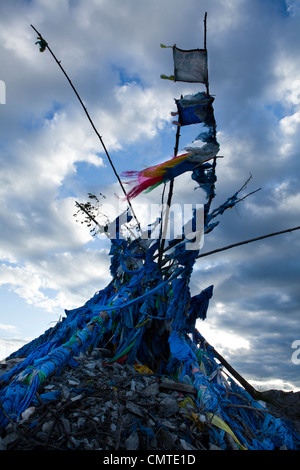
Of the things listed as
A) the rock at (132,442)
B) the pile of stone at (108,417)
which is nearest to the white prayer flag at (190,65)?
the pile of stone at (108,417)

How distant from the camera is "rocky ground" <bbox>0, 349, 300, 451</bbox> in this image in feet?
14.0

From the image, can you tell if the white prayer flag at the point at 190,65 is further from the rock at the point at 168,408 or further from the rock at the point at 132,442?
the rock at the point at 132,442

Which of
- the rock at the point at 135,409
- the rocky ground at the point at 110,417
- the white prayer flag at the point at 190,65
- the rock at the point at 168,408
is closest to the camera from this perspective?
the rocky ground at the point at 110,417

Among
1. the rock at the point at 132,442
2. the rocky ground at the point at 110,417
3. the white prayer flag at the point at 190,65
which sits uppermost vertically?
the white prayer flag at the point at 190,65

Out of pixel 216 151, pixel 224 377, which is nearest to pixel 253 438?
pixel 224 377

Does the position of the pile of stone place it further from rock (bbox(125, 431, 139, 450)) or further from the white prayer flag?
the white prayer flag

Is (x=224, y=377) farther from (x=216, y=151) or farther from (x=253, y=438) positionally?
(x=216, y=151)

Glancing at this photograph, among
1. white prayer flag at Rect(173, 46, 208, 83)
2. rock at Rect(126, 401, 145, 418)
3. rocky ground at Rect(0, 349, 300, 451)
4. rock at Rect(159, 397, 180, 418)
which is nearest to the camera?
rocky ground at Rect(0, 349, 300, 451)

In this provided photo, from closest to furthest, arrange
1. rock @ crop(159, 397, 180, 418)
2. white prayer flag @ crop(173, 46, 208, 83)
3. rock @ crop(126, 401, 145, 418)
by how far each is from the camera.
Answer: rock @ crop(126, 401, 145, 418) → rock @ crop(159, 397, 180, 418) → white prayer flag @ crop(173, 46, 208, 83)

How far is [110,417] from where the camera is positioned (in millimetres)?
4801

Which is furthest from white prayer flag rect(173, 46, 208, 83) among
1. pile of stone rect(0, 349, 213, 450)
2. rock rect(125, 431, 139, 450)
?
rock rect(125, 431, 139, 450)

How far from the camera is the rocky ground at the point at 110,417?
4270mm

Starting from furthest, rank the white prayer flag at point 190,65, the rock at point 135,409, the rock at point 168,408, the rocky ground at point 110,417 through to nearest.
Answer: the white prayer flag at point 190,65, the rock at point 168,408, the rock at point 135,409, the rocky ground at point 110,417

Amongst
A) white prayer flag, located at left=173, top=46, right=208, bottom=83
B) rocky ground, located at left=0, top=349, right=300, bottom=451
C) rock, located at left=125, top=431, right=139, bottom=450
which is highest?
white prayer flag, located at left=173, top=46, right=208, bottom=83
